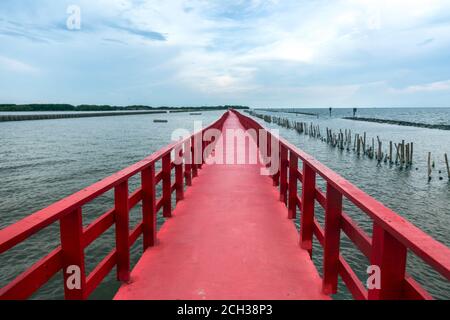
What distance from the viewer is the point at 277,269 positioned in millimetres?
3566

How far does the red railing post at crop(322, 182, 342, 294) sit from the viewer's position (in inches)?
117

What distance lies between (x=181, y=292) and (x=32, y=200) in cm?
1213

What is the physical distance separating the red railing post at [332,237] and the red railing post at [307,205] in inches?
35.8

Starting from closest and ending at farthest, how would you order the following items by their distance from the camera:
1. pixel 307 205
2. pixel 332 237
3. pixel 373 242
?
pixel 373 242
pixel 332 237
pixel 307 205

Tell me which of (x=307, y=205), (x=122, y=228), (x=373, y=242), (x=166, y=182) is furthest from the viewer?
(x=166, y=182)

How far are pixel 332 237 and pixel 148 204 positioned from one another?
2167 mm

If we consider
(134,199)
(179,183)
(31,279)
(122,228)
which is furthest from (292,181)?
(31,279)

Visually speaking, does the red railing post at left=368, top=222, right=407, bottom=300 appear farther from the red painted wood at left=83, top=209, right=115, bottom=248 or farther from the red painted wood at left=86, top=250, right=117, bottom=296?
the red painted wood at left=86, top=250, right=117, bottom=296

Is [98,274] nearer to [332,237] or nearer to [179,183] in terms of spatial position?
[332,237]

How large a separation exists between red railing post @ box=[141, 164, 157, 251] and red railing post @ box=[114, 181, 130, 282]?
704 millimetres

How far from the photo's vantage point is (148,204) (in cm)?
410

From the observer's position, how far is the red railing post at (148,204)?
4.04m
